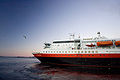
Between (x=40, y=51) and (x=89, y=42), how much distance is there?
1711 cm

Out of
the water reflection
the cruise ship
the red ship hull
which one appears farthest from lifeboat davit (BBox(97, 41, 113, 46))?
the water reflection

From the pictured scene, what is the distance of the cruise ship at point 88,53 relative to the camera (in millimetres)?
19859

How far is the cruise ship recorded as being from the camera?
1986 centimetres

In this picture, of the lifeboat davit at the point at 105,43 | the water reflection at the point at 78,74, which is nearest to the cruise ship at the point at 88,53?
the lifeboat davit at the point at 105,43

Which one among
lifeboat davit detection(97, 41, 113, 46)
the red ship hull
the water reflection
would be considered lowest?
the water reflection

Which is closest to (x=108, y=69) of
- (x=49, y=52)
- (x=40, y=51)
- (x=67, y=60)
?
(x=67, y=60)

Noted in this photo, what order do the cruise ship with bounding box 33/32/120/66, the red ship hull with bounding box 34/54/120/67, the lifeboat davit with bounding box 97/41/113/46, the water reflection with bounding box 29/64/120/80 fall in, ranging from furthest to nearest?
the lifeboat davit with bounding box 97/41/113/46, the cruise ship with bounding box 33/32/120/66, the red ship hull with bounding box 34/54/120/67, the water reflection with bounding box 29/64/120/80

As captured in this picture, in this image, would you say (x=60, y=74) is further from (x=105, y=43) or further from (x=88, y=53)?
(x=105, y=43)

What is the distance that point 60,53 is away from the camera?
2339 cm

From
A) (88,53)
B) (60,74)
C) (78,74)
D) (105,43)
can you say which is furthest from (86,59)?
(60,74)

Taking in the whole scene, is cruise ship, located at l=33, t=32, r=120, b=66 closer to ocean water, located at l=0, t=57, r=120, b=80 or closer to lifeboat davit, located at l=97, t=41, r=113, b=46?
lifeboat davit, located at l=97, t=41, r=113, b=46

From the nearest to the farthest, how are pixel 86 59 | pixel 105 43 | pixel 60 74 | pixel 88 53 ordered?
pixel 60 74 < pixel 86 59 < pixel 88 53 < pixel 105 43

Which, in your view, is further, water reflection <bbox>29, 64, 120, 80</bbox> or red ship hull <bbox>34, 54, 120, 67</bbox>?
red ship hull <bbox>34, 54, 120, 67</bbox>

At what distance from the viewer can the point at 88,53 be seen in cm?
2130
